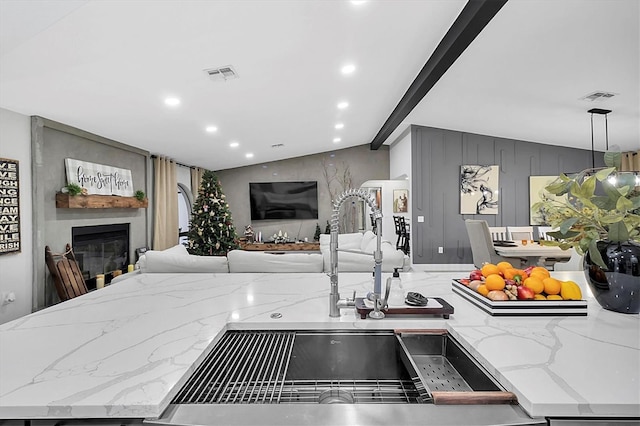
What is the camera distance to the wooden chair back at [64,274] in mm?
3922

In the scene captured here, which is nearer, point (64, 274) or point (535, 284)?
point (535, 284)

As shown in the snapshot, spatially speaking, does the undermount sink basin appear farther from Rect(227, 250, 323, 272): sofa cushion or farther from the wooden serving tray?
Rect(227, 250, 323, 272): sofa cushion

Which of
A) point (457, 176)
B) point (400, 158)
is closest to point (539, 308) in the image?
point (457, 176)

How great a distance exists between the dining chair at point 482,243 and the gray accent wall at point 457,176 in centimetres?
170

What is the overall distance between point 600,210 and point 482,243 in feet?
12.1

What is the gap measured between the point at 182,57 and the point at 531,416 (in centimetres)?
311

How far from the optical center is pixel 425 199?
679cm

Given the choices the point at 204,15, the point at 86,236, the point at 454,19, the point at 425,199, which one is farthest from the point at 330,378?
the point at 425,199

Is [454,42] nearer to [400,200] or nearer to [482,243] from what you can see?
[482,243]

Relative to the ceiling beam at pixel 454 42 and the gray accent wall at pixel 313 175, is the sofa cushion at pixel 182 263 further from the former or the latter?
the gray accent wall at pixel 313 175

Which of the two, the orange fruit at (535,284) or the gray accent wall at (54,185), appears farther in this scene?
the gray accent wall at (54,185)

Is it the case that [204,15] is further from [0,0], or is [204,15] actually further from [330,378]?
[330,378]

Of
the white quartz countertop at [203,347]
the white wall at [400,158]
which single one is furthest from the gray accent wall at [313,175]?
the white quartz countertop at [203,347]

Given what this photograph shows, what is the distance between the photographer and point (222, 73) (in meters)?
3.30
